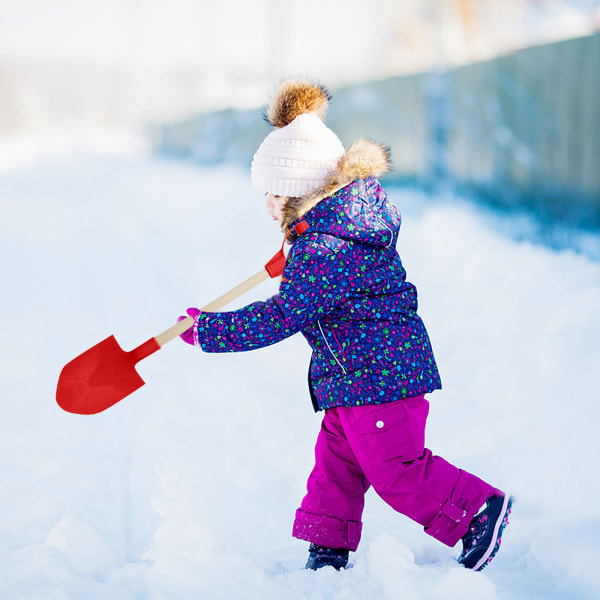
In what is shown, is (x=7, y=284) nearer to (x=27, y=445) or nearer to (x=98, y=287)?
(x=98, y=287)

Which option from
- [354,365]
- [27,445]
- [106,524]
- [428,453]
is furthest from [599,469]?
[27,445]

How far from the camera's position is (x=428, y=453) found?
1.63 m

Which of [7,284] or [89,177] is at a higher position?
[89,177]

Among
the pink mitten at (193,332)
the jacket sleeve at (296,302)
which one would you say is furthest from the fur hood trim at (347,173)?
the pink mitten at (193,332)

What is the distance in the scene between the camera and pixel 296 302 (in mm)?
1467

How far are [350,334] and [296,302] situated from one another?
0.52 ft

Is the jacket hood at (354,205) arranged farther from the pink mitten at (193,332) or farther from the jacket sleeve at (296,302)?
the pink mitten at (193,332)

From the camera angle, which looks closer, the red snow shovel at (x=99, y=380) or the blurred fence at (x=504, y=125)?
the red snow shovel at (x=99, y=380)

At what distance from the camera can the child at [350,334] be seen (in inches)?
58.7

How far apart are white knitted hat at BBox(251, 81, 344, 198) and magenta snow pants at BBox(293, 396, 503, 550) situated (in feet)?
1.66

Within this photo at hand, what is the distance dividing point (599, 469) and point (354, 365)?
954 mm

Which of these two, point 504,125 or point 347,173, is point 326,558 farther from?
point 504,125

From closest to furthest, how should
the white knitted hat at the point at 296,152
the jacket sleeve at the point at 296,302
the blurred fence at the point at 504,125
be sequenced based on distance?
the jacket sleeve at the point at 296,302 → the white knitted hat at the point at 296,152 → the blurred fence at the point at 504,125

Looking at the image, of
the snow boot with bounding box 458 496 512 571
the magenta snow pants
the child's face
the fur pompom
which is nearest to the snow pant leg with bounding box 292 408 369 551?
the magenta snow pants
